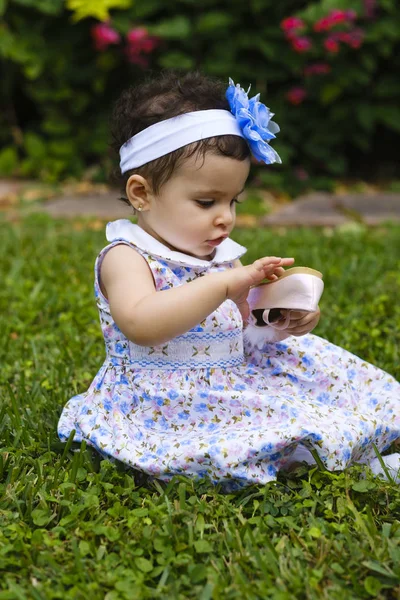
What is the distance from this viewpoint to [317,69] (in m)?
5.88

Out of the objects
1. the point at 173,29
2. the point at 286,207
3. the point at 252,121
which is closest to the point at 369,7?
the point at 173,29

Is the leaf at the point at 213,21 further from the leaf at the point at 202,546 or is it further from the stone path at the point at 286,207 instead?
the leaf at the point at 202,546

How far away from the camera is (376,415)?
6.86 feet

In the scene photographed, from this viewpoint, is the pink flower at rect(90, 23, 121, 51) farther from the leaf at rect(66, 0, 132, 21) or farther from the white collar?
the white collar

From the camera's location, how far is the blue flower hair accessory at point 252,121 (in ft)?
6.19

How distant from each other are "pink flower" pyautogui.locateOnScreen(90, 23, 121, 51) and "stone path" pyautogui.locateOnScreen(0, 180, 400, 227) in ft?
3.56

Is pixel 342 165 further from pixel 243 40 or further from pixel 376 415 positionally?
pixel 376 415

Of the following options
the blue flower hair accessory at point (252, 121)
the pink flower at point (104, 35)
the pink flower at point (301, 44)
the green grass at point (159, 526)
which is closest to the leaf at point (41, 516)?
the green grass at point (159, 526)

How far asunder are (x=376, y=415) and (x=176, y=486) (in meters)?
0.60

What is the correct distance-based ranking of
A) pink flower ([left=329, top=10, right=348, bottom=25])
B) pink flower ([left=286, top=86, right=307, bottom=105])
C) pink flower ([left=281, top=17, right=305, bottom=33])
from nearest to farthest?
pink flower ([left=329, top=10, right=348, bottom=25])
pink flower ([left=281, top=17, right=305, bottom=33])
pink flower ([left=286, top=86, right=307, bottom=105])

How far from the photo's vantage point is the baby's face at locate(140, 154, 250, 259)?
186 centimetres

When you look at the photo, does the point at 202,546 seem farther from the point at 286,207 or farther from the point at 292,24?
the point at 292,24

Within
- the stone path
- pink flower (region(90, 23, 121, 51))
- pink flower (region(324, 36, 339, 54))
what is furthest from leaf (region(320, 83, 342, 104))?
pink flower (region(90, 23, 121, 51))

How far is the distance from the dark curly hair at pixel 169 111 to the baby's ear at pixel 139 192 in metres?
0.02
